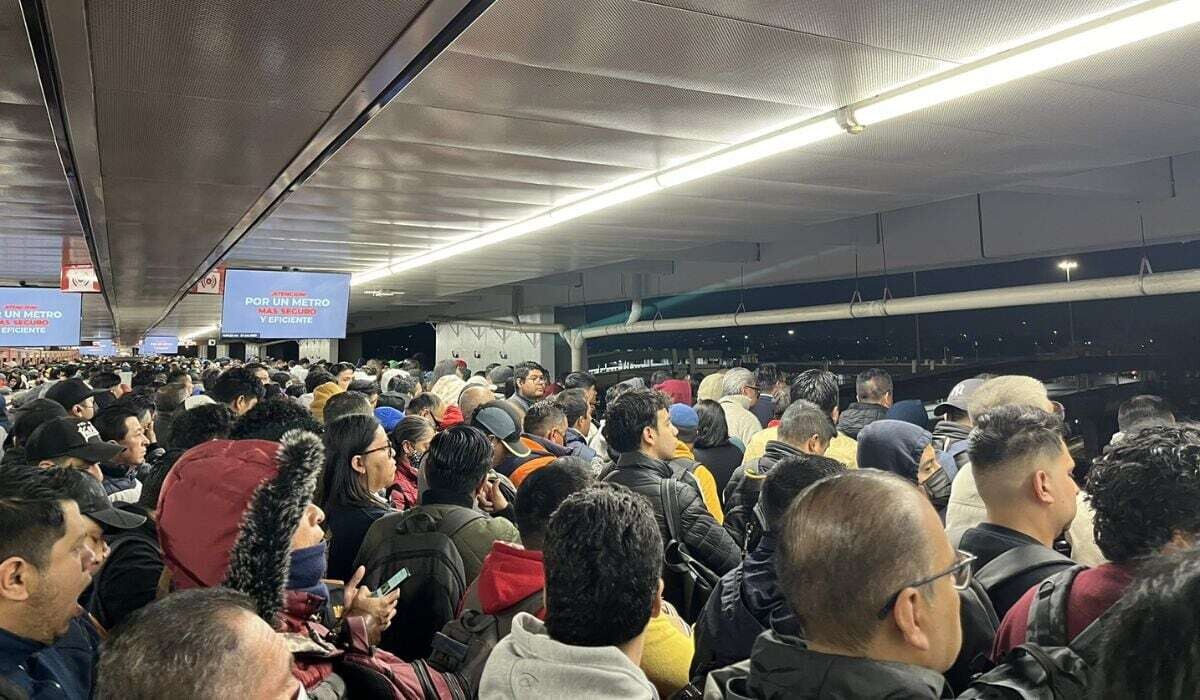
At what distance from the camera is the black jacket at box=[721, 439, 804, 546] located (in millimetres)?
3426

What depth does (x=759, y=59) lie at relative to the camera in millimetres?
3562

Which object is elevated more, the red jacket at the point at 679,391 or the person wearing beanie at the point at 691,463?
the red jacket at the point at 679,391

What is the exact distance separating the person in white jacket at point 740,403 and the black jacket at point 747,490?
1377 millimetres

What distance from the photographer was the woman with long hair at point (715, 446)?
4.75 metres

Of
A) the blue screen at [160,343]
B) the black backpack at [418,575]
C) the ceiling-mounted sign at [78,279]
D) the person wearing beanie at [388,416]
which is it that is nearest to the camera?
the black backpack at [418,575]

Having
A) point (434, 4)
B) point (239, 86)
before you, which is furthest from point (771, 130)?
point (239, 86)

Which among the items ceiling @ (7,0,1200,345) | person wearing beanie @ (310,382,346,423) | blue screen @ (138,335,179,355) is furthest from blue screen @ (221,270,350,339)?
blue screen @ (138,335,179,355)

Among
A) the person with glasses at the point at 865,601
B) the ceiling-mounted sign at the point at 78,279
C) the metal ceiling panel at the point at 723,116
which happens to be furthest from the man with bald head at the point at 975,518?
the ceiling-mounted sign at the point at 78,279

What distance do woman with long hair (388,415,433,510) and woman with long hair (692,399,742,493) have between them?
1.65m

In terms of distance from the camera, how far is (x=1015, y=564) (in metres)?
1.99

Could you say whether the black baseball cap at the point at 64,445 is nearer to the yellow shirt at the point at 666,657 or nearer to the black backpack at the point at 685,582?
the black backpack at the point at 685,582

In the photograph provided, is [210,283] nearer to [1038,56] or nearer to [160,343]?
[1038,56]

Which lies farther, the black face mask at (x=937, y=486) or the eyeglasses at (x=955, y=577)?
the black face mask at (x=937, y=486)

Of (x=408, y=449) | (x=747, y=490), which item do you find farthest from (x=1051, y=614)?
(x=408, y=449)
